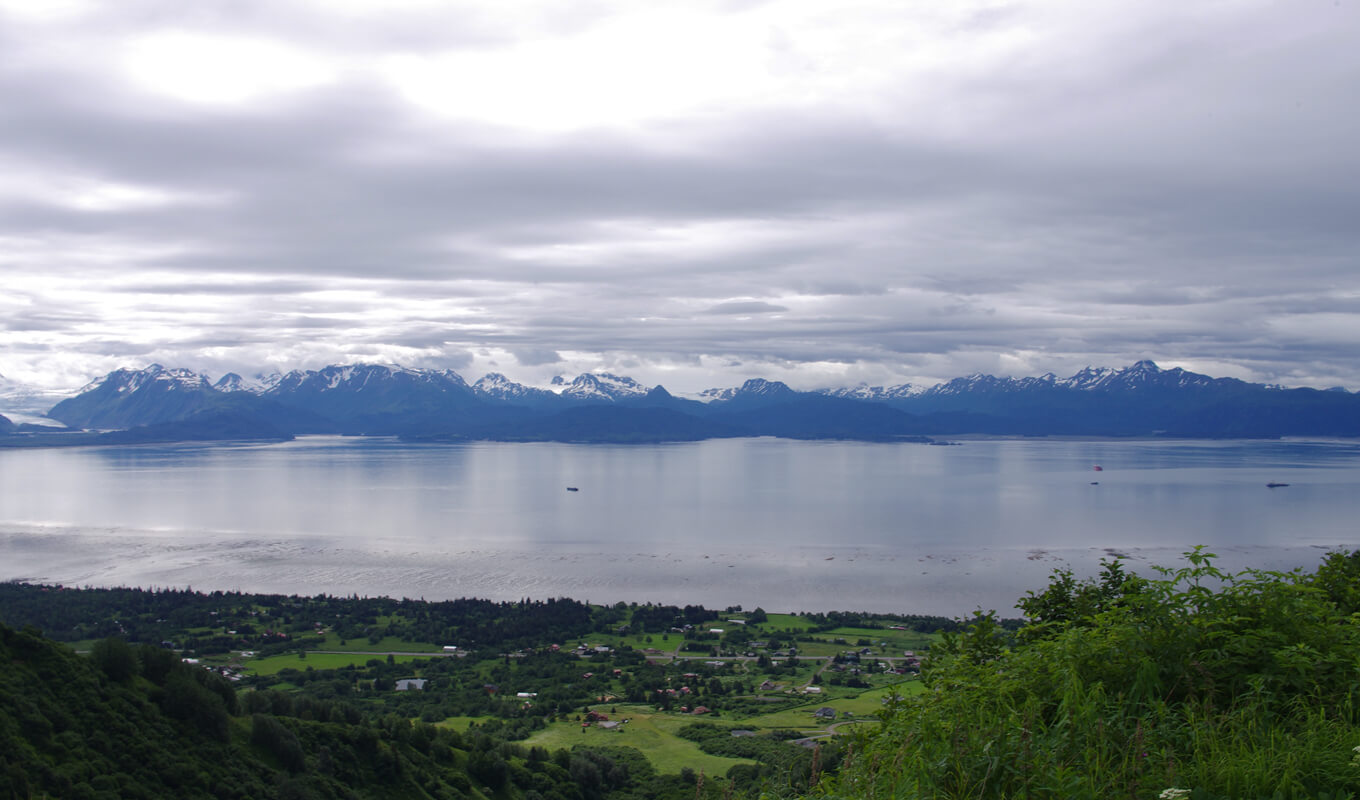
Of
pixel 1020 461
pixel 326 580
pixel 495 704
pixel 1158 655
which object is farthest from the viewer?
pixel 1020 461

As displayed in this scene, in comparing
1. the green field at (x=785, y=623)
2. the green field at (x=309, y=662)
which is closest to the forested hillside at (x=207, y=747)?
the green field at (x=309, y=662)

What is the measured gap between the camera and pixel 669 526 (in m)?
69.4

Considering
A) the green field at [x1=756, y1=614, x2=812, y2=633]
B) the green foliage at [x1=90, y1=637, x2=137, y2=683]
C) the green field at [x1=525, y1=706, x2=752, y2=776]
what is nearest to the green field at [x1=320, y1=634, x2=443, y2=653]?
the green field at [x1=525, y1=706, x2=752, y2=776]

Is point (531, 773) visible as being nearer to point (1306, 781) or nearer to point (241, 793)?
point (241, 793)

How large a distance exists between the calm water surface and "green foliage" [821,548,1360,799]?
38.6m

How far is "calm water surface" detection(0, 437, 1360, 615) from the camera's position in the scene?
48.0m

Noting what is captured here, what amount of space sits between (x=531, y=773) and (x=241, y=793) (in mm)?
6029

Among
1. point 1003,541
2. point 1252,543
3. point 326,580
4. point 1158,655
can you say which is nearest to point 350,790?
point 1158,655

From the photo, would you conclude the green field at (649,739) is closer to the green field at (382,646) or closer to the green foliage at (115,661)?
the green foliage at (115,661)

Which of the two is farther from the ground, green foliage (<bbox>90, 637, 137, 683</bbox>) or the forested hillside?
green foliage (<bbox>90, 637, 137, 683</bbox>)

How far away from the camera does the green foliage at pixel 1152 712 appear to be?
280cm

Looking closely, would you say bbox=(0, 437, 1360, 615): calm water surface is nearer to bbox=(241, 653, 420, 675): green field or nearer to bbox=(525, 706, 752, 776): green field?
bbox=(241, 653, 420, 675): green field

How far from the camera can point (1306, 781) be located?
9.19 ft

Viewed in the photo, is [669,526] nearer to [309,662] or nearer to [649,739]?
[309,662]
